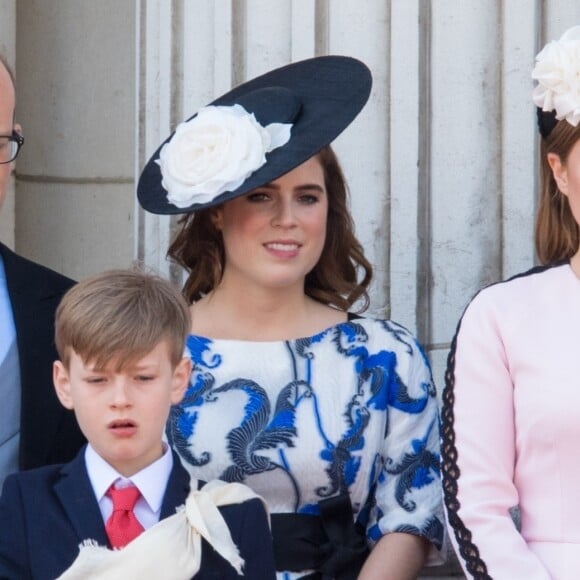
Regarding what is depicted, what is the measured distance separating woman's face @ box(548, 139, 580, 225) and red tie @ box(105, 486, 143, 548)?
102cm

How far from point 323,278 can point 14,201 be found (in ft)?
4.01

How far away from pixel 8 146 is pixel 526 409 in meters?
1.18

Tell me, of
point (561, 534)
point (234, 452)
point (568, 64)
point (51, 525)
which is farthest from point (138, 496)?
Result: point (568, 64)

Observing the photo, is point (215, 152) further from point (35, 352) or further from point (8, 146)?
point (35, 352)

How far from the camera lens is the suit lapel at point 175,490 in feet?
10.4

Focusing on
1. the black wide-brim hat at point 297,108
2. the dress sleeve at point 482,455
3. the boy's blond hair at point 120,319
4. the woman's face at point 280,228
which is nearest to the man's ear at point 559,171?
the dress sleeve at point 482,455

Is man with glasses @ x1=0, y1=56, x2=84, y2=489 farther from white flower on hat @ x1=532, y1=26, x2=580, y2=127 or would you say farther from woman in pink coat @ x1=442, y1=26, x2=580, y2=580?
white flower on hat @ x1=532, y1=26, x2=580, y2=127

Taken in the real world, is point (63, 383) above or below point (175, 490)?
above

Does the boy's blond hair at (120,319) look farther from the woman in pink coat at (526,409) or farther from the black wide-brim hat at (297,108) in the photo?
the woman in pink coat at (526,409)

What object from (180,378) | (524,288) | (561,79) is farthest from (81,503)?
(561,79)

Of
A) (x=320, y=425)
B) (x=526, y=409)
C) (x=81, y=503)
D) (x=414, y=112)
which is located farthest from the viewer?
(x=414, y=112)

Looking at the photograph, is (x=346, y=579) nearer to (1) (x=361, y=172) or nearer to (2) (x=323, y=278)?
(2) (x=323, y=278)

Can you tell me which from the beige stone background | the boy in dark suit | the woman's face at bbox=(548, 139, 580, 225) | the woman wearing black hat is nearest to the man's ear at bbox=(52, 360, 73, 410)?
the boy in dark suit

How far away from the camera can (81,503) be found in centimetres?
317
